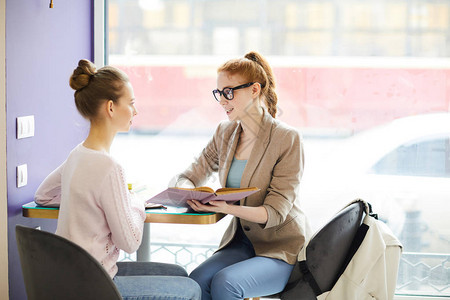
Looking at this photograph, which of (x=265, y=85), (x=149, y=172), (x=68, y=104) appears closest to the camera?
(x=265, y=85)

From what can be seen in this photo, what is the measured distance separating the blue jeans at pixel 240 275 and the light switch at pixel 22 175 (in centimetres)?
80

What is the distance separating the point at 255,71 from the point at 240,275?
831 mm

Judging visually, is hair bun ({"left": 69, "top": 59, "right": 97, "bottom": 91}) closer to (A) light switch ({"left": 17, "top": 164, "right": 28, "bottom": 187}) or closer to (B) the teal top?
(A) light switch ({"left": 17, "top": 164, "right": 28, "bottom": 187})

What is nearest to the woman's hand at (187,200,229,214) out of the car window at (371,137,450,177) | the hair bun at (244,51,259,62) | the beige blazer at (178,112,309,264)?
the beige blazer at (178,112,309,264)

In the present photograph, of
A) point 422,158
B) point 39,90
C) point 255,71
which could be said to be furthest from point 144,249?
point 422,158

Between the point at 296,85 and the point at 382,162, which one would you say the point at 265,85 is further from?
the point at 382,162

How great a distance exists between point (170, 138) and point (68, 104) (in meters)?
0.63

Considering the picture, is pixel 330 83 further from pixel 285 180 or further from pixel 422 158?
pixel 285 180

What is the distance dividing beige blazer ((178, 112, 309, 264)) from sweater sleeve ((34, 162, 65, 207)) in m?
0.73

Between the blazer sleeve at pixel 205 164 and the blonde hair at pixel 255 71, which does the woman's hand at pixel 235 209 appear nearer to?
the blazer sleeve at pixel 205 164

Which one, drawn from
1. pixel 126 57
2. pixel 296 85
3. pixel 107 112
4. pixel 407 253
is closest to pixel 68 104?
pixel 126 57

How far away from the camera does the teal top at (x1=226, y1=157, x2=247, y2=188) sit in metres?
2.45

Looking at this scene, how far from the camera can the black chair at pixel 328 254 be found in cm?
221

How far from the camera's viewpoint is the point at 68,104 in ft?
9.27
